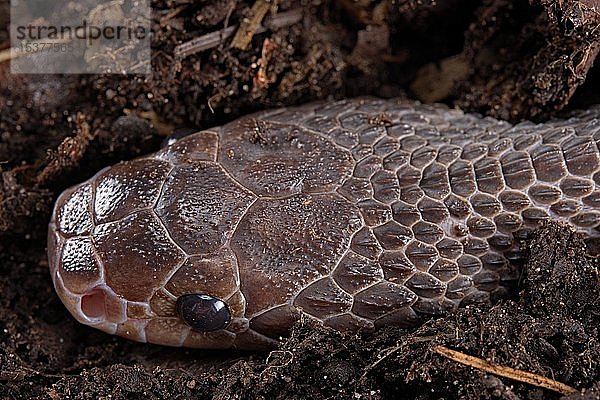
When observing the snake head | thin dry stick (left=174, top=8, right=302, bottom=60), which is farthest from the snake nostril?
thin dry stick (left=174, top=8, right=302, bottom=60)

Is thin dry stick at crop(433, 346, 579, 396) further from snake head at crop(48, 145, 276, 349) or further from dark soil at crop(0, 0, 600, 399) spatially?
snake head at crop(48, 145, 276, 349)

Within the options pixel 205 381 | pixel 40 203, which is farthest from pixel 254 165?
pixel 40 203

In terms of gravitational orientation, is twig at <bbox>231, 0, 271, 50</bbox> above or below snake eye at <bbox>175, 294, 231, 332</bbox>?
above

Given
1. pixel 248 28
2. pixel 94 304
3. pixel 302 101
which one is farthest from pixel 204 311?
pixel 248 28

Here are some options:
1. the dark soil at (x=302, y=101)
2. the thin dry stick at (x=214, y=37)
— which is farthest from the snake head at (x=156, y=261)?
the thin dry stick at (x=214, y=37)

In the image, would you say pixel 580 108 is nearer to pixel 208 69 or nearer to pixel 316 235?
pixel 316 235

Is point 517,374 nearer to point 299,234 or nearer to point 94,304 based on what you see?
point 299,234
